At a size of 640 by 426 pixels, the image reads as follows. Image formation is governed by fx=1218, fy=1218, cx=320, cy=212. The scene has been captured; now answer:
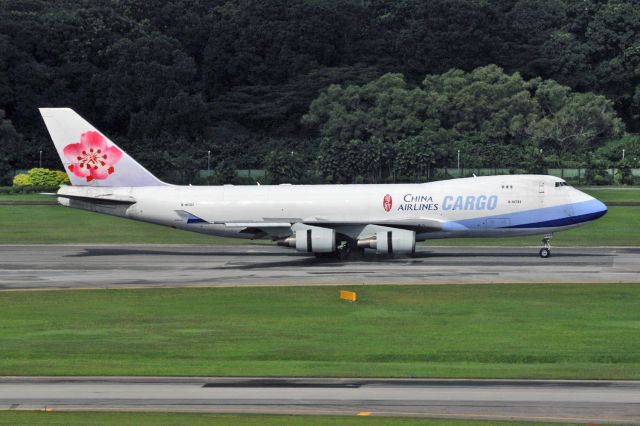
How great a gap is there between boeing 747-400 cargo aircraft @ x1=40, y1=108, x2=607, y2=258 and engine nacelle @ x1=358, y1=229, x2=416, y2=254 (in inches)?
2.0

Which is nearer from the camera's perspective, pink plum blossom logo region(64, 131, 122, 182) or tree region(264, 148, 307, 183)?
pink plum blossom logo region(64, 131, 122, 182)

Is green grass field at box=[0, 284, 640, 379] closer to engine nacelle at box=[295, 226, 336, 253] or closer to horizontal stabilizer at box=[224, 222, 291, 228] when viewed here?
engine nacelle at box=[295, 226, 336, 253]

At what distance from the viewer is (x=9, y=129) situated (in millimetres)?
155875

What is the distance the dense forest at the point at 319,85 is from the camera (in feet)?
504

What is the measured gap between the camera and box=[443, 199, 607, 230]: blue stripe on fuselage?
2507 inches

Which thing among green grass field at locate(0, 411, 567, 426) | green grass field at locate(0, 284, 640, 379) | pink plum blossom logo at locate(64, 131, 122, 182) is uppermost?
pink plum blossom logo at locate(64, 131, 122, 182)

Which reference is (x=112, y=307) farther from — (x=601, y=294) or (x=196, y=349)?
(x=601, y=294)

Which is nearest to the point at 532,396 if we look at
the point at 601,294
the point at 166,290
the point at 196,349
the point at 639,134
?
the point at 196,349

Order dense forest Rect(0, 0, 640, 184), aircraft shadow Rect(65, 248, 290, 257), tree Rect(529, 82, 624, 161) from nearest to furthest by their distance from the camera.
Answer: aircraft shadow Rect(65, 248, 290, 257), dense forest Rect(0, 0, 640, 184), tree Rect(529, 82, 624, 161)

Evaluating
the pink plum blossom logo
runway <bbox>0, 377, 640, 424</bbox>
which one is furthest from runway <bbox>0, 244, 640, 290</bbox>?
runway <bbox>0, 377, 640, 424</bbox>

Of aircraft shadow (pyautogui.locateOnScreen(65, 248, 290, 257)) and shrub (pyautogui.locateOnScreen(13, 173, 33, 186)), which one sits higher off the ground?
shrub (pyautogui.locateOnScreen(13, 173, 33, 186))

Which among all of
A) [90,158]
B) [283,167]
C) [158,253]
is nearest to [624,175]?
[283,167]

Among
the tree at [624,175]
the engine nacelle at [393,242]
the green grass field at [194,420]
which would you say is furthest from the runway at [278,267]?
the tree at [624,175]

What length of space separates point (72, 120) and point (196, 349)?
1374 inches
